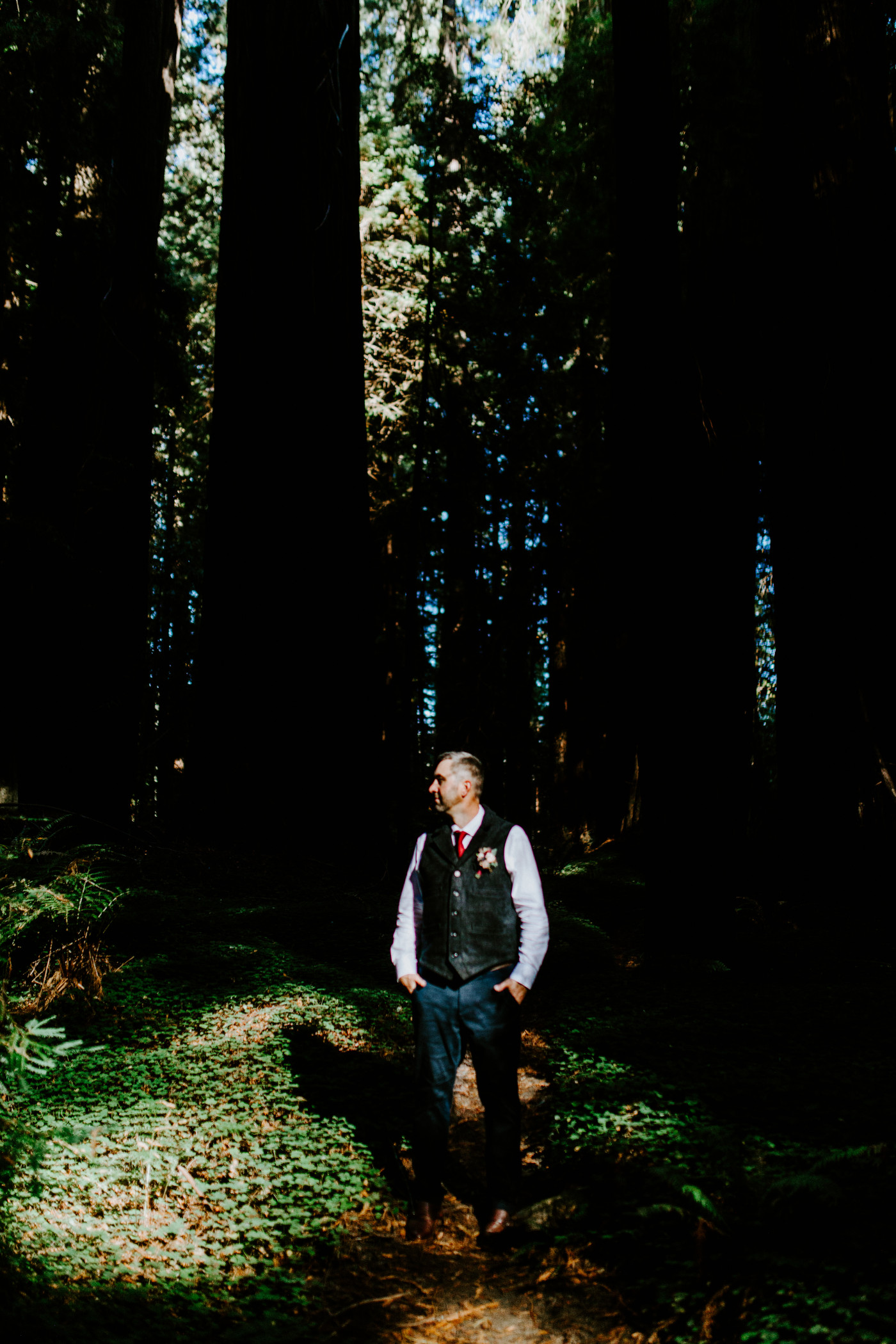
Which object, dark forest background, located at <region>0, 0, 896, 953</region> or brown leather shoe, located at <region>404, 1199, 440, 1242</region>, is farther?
dark forest background, located at <region>0, 0, 896, 953</region>

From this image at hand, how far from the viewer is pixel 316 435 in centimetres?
980

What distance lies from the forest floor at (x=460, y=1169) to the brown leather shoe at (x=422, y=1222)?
0.20 ft

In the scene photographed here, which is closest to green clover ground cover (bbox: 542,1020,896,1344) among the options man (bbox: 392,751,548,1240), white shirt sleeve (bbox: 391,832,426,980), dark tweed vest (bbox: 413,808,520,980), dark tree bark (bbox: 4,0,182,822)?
man (bbox: 392,751,548,1240)

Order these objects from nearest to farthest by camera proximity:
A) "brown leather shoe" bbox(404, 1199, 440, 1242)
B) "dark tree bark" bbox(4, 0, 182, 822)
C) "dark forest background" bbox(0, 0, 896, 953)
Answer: "brown leather shoe" bbox(404, 1199, 440, 1242)
"dark forest background" bbox(0, 0, 896, 953)
"dark tree bark" bbox(4, 0, 182, 822)

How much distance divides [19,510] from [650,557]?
7326mm

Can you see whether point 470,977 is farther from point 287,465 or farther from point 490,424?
point 490,424

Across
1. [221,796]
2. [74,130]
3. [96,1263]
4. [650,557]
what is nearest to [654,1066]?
[96,1263]

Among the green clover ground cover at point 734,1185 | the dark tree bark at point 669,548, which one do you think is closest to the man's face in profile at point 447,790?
the green clover ground cover at point 734,1185

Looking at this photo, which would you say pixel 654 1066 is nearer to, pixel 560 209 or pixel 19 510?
pixel 19 510

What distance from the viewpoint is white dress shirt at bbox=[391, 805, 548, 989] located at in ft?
11.4

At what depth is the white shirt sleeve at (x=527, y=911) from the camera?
345 centimetres

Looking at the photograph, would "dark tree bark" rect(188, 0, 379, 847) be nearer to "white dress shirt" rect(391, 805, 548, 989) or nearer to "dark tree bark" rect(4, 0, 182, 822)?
"dark tree bark" rect(4, 0, 182, 822)

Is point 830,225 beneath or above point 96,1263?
above

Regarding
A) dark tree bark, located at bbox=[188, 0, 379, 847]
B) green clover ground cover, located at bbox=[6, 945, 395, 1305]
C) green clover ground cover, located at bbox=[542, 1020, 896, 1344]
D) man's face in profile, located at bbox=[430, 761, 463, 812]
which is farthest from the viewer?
dark tree bark, located at bbox=[188, 0, 379, 847]
